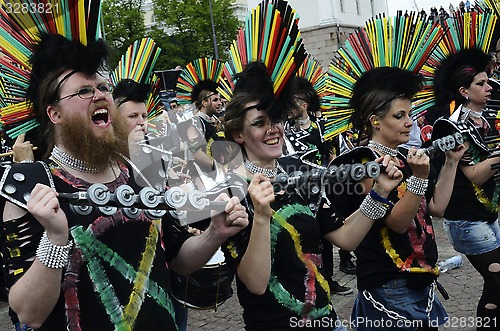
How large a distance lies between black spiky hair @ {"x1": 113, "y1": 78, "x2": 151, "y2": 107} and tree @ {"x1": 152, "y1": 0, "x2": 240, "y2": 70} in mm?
31707

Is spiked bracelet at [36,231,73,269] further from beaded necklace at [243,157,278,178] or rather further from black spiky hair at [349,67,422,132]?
black spiky hair at [349,67,422,132]

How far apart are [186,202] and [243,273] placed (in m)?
0.71

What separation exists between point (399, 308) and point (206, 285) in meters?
1.15

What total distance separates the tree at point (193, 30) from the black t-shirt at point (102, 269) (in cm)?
3422

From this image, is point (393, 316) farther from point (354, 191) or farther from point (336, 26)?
point (336, 26)

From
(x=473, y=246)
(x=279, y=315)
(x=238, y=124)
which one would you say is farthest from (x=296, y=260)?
(x=473, y=246)

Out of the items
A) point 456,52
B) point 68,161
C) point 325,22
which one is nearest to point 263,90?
point 68,161

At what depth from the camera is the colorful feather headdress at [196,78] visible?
842 cm

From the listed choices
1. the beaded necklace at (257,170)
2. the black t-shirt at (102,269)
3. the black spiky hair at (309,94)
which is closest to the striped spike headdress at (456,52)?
the beaded necklace at (257,170)

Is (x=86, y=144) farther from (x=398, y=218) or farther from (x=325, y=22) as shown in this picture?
(x=325, y=22)

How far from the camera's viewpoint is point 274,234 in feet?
8.80

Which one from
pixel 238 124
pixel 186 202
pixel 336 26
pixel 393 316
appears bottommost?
pixel 393 316

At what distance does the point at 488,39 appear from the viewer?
4434 mm

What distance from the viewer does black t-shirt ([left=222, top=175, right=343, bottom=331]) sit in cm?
265
